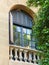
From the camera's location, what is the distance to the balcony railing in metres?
10.2

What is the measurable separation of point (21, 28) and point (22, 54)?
117 centimetres

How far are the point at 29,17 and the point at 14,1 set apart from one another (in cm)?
111

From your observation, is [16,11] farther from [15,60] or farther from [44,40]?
[44,40]

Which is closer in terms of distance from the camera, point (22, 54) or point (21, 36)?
point (22, 54)

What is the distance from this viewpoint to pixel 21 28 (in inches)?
444

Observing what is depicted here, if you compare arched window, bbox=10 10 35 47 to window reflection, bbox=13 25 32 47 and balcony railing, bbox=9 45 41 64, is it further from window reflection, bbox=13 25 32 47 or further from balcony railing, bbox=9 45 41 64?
balcony railing, bbox=9 45 41 64

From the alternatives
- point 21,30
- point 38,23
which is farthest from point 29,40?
point 38,23

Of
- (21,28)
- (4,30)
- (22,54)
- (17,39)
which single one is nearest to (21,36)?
(17,39)

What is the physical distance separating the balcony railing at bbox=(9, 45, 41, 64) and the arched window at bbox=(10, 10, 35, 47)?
0.41m

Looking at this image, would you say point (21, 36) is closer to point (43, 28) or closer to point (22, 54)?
point (22, 54)

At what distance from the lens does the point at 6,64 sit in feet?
32.7

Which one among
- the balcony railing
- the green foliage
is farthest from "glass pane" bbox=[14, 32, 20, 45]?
the green foliage

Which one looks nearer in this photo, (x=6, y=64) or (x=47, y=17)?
(x=47, y=17)

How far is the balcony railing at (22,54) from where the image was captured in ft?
33.6
